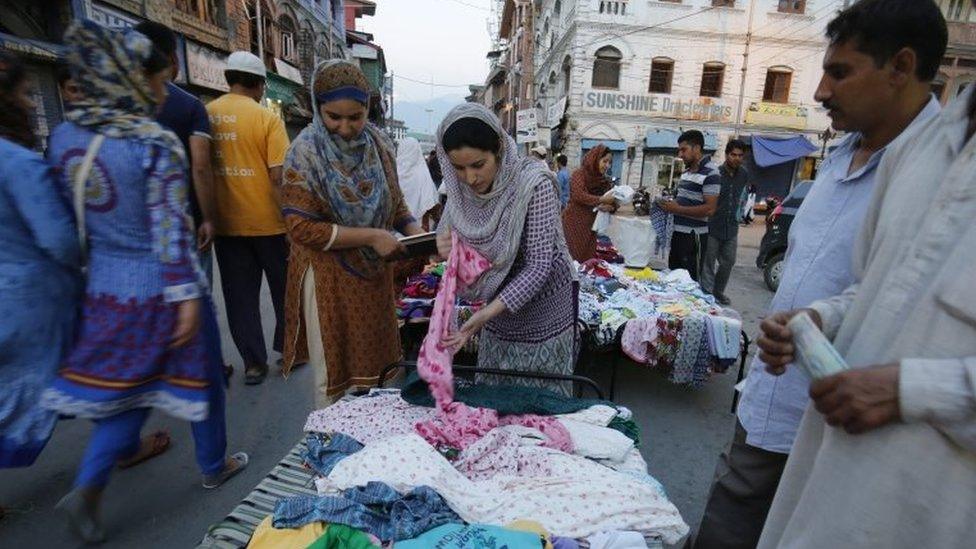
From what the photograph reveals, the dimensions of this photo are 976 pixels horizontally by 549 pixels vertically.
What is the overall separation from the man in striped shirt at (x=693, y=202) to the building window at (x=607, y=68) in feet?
50.0

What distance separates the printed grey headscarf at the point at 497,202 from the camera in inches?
73.1

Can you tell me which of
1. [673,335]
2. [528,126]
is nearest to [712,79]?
[528,126]

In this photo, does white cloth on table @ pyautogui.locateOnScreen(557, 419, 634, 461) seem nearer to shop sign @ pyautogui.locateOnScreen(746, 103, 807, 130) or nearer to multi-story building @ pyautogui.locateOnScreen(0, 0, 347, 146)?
multi-story building @ pyautogui.locateOnScreen(0, 0, 347, 146)

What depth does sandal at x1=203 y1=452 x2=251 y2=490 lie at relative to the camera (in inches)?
96.8

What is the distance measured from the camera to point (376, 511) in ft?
4.65

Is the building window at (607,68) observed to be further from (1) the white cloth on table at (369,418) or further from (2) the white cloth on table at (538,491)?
(2) the white cloth on table at (538,491)

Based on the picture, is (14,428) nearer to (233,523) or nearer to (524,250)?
(233,523)

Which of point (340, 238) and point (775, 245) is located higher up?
point (340, 238)

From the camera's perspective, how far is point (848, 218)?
1399mm

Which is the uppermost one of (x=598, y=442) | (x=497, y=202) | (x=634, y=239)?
(x=497, y=202)

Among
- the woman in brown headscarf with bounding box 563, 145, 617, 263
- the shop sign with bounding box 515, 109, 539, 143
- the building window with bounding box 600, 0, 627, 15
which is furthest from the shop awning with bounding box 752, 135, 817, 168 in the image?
the woman in brown headscarf with bounding box 563, 145, 617, 263

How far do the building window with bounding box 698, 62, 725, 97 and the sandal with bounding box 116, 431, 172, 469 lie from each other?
824 inches

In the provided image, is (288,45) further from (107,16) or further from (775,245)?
(775,245)

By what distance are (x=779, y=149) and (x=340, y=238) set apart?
21423 millimetres
